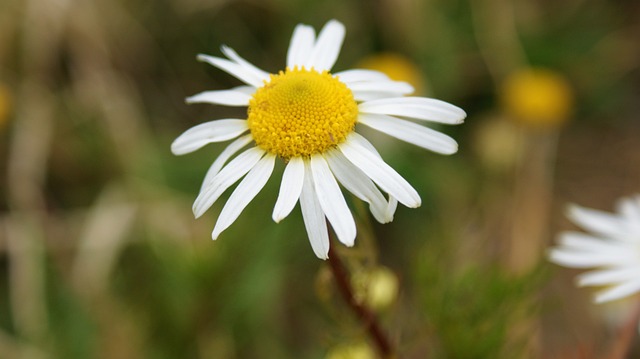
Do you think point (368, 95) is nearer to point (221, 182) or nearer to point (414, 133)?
point (414, 133)

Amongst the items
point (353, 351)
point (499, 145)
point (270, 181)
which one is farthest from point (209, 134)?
point (499, 145)

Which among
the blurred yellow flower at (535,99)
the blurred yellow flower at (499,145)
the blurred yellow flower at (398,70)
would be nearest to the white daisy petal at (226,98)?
the blurred yellow flower at (398,70)

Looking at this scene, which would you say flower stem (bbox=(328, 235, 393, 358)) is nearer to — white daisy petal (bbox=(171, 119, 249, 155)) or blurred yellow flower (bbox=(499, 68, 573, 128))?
white daisy petal (bbox=(171, 119, 249, 155))

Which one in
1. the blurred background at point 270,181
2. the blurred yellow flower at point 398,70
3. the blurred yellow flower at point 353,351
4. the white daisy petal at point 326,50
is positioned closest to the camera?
the white daisy petal at point 326,50

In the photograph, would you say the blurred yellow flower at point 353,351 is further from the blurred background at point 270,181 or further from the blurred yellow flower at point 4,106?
the blurred yellow flower at point 4,106

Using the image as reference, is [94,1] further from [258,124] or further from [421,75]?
[258,124]

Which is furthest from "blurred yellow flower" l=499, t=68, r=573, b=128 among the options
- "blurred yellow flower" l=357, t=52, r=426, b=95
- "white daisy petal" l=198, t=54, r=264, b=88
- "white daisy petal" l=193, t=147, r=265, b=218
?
"white daisy petal" l=193, t=147, r=265, b=218

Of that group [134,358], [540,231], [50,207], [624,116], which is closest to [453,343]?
[134,358]
